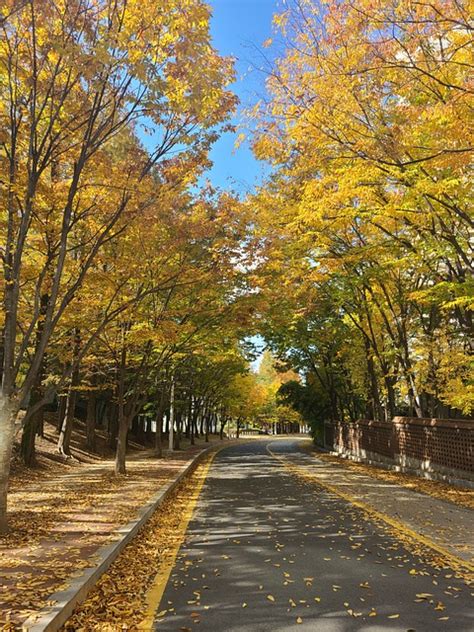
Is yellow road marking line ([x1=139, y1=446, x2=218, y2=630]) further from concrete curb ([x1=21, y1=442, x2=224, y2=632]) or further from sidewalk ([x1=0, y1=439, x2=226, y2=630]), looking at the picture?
sidewalk ([x1=0, y1=439, x2=226, y2=630])

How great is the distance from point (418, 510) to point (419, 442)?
A: 308 inches

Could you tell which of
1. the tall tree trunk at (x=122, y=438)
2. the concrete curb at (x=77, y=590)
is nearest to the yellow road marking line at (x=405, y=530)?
the concrete curb at (x=77, y=590)

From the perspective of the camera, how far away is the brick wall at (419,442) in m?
14.1

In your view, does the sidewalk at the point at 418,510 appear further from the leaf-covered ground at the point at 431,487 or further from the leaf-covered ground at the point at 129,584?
the leaf-covered ground at the point at 129,584

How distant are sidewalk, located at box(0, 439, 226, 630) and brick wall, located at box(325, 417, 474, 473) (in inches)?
311

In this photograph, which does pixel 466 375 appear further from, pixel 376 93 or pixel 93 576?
pixel 93 576

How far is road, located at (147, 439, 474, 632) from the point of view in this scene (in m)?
4.49

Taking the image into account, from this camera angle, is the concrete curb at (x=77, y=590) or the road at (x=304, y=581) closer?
the concrete curb at (x=77, y=590)

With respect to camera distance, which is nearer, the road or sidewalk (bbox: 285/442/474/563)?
the road

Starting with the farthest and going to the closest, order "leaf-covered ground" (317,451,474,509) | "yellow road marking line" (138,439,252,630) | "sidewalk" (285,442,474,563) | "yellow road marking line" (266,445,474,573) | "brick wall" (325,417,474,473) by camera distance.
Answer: "brick wall" (325,417,474,473) → "leaf-covered ground" (317,451,474,509) → "sidewalk" (285,442,474,563) → "yellow road marking line" (266,445,474,573) → "yellow road marking line" (138,439,252,630)

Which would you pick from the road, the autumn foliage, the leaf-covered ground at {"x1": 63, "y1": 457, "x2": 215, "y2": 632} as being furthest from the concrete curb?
the autumn foliage

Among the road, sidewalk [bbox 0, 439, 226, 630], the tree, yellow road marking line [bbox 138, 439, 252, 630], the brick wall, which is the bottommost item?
yellow road marking line [bbox 138, 439, 252, 630]

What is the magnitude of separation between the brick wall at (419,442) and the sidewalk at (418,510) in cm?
170

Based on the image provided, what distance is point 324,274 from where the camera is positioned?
17750mm
